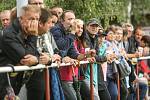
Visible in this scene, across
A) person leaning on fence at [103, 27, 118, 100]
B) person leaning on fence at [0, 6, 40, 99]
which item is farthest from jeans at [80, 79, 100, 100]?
person leaning on fence at [0, 6, 40, 99]

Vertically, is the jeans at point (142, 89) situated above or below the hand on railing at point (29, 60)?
below

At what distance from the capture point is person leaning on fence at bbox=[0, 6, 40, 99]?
5688 mm

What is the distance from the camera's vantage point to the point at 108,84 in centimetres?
905

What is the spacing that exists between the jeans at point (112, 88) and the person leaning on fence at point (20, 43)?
3.23 metres

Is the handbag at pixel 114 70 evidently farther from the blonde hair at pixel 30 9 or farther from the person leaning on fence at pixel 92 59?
the blonde hair at pixel 30 9

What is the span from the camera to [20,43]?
5.77 m

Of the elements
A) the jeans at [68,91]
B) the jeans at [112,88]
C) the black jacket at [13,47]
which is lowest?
the jeans at [112,88]

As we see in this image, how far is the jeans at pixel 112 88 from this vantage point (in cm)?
895

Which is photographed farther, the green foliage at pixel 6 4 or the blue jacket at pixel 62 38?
the green foliage at pixel 6 4

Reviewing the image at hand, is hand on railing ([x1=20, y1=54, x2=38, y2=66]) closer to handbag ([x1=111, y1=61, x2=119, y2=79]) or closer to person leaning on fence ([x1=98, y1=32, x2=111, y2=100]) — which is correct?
person leaning on fence ([x1=98, y1=32, x2=111, y2=100])

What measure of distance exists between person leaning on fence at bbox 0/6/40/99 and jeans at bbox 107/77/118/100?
3.23 metres

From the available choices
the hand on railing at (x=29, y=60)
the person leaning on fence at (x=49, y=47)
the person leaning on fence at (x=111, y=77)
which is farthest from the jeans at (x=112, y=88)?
the hand on railing at (x=29, y=60)

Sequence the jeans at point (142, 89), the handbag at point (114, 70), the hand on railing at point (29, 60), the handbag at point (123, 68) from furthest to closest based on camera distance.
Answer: the jeans at point (142, 89) → the handbag at point (123, 68) → the handbag at point (114, 70) → the hand on railing at point (29, 60)

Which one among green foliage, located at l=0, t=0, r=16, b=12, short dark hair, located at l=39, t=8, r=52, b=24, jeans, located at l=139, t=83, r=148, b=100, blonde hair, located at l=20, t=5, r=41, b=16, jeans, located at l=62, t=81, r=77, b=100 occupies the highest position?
green foliage, located at l=0, t=0, r=16, b=12
